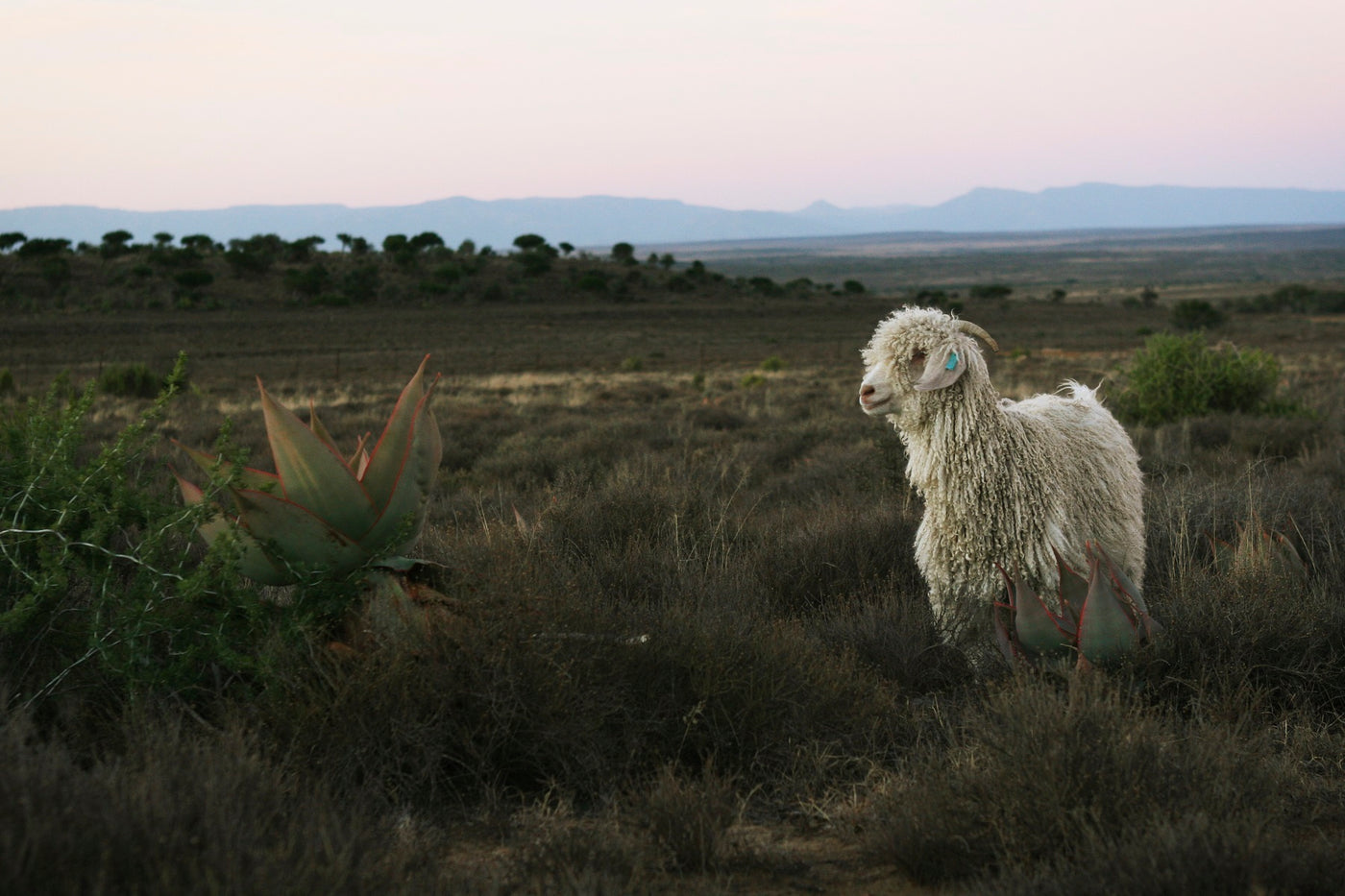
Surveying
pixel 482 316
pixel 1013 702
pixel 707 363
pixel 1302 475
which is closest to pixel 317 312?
pixel 482 316

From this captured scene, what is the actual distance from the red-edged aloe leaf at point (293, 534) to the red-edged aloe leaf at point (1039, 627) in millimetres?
2767

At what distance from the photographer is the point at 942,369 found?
4.91 meters

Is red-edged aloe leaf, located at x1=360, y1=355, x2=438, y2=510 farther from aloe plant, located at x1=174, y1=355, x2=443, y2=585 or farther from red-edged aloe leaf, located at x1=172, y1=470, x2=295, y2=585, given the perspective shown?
red-edged aloe leaf, located at x1=172, y1=470, x2=295, y2=585

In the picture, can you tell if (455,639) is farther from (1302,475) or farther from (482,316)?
(482,316)

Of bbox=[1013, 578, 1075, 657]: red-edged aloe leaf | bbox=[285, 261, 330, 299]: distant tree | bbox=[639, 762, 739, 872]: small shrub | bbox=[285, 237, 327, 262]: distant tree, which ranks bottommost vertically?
bbox=[639, 762, 739, 872]: small shrub

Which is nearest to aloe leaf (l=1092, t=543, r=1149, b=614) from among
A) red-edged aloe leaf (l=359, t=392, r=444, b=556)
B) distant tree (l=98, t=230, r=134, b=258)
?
red-edged aloe leaf (l=359, t=392, r=444, b=556)

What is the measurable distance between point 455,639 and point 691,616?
1.09m

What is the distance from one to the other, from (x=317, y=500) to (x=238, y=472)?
30 cm

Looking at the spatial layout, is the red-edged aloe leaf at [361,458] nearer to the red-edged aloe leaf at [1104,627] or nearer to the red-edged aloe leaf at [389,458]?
the red-edged aloe leaf at [389,458]

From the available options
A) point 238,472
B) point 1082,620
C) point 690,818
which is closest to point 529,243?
point 238,472

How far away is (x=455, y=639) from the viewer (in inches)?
139

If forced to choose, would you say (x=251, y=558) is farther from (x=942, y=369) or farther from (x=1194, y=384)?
(x=1194, y=384)

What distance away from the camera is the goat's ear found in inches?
193

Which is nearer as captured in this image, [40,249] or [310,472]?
[310,472]
